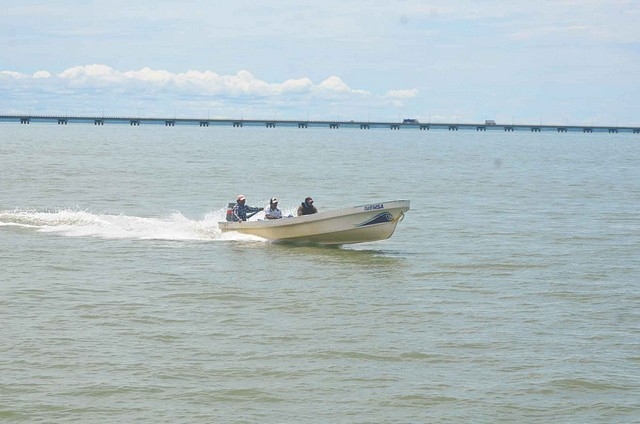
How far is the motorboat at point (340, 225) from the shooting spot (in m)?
30.3

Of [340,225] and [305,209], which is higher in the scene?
[305,209]

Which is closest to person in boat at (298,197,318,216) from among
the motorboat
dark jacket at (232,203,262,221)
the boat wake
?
the motorboat

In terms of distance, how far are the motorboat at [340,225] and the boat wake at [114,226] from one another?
1165mm

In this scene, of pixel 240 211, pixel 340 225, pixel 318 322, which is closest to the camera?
pixel 318 322

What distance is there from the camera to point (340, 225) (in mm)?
30750

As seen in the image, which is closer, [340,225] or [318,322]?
[318,322]

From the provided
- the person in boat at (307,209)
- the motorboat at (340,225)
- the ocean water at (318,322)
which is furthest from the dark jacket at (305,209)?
the ocean water at (318,322)

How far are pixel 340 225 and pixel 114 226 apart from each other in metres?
9.06

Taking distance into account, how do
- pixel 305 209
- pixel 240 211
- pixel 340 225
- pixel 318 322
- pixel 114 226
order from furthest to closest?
pixel 114 226
pixel 240 211
pixel 305 209
pixel 340 225
pixel 318 322

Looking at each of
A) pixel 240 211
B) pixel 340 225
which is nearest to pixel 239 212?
pixel 240 211

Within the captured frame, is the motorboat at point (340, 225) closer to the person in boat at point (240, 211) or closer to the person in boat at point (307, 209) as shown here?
the person in boat at point (307, 209)

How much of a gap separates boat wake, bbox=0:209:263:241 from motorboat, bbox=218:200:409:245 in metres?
1.17

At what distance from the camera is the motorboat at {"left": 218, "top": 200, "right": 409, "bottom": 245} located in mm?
30266

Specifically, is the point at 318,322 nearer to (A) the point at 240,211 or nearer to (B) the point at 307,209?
(B) the point at 307,209
